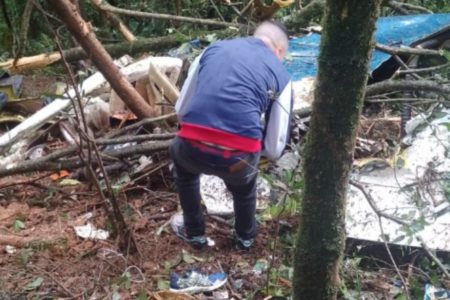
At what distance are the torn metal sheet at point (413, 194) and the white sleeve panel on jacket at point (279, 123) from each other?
551 millimetres

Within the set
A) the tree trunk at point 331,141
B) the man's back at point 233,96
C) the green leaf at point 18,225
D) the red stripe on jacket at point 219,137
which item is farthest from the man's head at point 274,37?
the green leaf at point 18,225

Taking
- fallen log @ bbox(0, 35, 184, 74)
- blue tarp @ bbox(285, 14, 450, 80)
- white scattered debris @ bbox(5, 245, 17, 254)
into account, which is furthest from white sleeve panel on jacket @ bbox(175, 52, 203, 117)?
fallen log @ bbox(0, 35, 184, 74)

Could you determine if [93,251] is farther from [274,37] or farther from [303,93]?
[303,93]

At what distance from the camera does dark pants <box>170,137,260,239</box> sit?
3078 millimetres

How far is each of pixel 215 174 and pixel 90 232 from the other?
0.91 metres

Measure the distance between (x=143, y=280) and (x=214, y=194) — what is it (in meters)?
0.89

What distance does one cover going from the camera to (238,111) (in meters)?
3.02

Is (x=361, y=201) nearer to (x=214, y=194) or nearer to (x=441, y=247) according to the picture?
(x=441, y=247)

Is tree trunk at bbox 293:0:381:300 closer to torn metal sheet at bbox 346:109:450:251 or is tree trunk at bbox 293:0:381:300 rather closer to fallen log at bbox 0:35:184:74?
torn metal sheet at bbox 346:109:450:251

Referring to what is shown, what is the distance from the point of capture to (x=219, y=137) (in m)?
3.03

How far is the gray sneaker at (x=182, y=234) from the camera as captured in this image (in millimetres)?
3446

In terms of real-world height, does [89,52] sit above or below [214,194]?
above

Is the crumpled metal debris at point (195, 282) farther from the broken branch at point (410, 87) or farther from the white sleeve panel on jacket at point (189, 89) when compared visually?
the broken branch at point (410, 87)

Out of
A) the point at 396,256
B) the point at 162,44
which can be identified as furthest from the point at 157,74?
the point at 396,256
